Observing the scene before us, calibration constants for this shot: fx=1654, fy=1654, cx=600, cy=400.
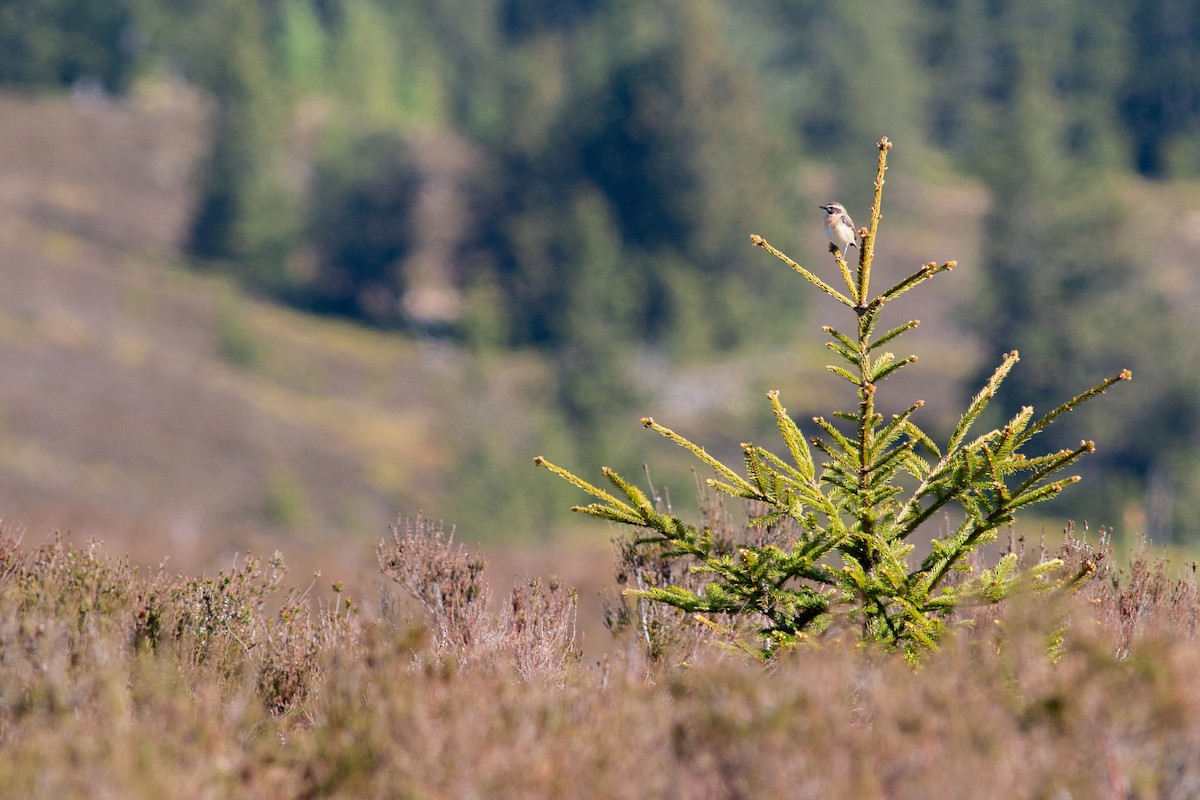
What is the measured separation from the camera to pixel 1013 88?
10675 centimetres

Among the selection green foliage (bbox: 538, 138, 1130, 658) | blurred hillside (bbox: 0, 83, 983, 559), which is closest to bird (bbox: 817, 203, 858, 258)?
green foliage (bbox: 538, 138, 1130, 658)

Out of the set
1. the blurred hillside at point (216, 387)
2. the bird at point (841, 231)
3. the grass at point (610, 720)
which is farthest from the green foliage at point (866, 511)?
the blurred hillside at point (216, 387)

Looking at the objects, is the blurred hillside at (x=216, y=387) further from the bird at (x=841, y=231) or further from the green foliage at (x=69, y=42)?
the bird at (x=841, y=231)

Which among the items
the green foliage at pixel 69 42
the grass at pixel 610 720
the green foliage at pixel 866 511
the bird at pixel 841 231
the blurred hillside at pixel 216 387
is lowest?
the grass at pixel 610 720

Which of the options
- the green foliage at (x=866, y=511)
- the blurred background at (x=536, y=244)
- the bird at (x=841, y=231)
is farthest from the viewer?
the blurred background at (x=536, y=244)

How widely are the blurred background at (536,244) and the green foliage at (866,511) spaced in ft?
112

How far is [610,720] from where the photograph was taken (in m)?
6.65

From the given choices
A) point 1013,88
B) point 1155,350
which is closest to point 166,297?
point 1155,350

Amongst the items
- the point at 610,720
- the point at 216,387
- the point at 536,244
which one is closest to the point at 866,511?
the point at 610,720

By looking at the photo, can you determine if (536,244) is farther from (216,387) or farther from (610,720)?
(610,720)

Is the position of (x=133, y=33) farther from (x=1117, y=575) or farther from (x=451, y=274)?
(x=1117, y=575)

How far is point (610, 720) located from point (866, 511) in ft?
6.27

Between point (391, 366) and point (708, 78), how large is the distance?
24407 mm

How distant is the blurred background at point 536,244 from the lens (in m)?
61.8
